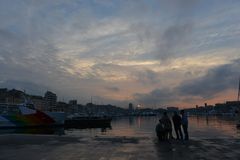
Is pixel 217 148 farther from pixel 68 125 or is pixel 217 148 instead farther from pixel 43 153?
pixel 68 125

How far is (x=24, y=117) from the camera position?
8025cm

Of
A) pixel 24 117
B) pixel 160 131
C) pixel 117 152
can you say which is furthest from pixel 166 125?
pixel 24 117

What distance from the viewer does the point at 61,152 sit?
16.5m

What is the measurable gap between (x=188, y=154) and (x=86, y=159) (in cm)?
431

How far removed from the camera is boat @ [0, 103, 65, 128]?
7831 centimetres

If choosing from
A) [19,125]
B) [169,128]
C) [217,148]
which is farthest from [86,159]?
[19,125]

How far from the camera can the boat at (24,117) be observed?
7831cm

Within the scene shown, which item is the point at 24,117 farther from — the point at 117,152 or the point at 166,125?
the point at 117,152

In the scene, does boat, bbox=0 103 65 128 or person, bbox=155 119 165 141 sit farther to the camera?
boat, bbox=0 103 65 128

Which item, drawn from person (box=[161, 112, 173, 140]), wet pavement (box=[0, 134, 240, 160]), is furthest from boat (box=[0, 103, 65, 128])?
wet pavement (box=[0, 134, 240, 160])

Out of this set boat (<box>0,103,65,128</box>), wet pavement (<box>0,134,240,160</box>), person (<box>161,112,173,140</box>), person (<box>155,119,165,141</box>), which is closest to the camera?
wet pavement (<box>0,134,240,160</box>)

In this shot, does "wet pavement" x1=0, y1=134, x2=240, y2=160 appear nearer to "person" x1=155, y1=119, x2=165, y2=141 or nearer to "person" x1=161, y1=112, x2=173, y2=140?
"person" x1=155, y1=119, x2=165, y2=141

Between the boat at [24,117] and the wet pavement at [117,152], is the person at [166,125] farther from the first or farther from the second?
the boat at [24,117]

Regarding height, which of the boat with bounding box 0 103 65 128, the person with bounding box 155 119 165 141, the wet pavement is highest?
the boat with bounding box 0 103 65 128
